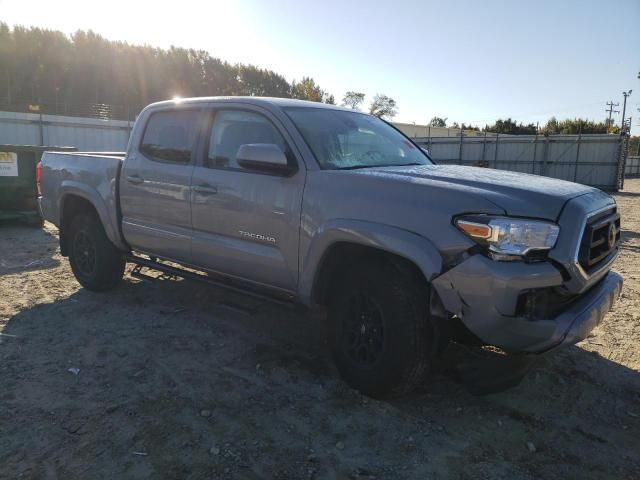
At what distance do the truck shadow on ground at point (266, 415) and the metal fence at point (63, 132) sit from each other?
1581 centimetres

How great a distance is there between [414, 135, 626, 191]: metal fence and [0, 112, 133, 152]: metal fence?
15.7 meters

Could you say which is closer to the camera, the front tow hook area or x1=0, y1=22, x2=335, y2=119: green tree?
the front tow hook area

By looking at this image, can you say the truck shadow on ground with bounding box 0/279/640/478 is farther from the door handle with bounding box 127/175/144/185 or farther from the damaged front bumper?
the door handle with bounding box 127/175/144/185

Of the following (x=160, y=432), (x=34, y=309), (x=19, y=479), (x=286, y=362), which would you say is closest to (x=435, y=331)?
(x=286, y=362)

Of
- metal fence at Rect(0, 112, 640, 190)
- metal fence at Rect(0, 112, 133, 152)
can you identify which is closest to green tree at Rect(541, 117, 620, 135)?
metal fence at Rect(0, 112, 640, 190)

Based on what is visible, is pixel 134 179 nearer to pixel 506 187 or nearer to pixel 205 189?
pixel 205 189

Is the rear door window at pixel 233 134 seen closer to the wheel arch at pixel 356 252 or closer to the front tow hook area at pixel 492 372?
the wheel arch at pixel 356 252

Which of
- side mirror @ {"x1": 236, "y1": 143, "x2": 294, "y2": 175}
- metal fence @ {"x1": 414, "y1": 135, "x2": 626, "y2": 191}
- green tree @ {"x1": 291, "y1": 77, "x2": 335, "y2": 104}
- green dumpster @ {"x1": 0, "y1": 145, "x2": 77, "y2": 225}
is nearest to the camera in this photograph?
side mirror @ {"x1": 236, "y1": 143, "x2": 294, "y2": 175}

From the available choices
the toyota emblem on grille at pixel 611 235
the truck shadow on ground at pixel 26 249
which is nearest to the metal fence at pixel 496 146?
the truck shadow on ground at pixel 26 249

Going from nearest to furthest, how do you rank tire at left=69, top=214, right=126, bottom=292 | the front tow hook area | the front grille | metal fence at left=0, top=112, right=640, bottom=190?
the front grille
the front tow hook area
tire at left=69, top=214, right=126, bottom=292
metal fence at left=0, top=112, right=640, bottom=190

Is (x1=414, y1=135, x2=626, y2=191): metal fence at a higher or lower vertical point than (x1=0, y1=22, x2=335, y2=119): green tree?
lower

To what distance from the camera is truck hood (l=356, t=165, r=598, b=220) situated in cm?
278

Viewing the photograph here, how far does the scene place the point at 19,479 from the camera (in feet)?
8.40

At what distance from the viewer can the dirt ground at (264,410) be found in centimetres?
272
